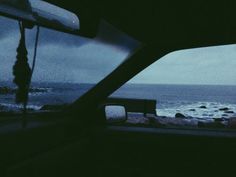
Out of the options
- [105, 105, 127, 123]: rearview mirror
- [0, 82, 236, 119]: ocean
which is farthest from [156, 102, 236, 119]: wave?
[105, 105, 127, 123]: rearview mirror

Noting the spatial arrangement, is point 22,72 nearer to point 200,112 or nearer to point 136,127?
point 136,127

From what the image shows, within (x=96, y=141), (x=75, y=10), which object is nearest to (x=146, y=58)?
(x=96, y=141)

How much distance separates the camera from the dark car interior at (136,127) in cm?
258

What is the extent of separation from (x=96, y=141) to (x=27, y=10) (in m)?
1.88

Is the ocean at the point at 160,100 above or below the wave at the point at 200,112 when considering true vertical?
above

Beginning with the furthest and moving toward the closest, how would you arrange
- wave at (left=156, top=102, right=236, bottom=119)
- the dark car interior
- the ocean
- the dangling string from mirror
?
wave at (left=156, top=102, right=236, bottom=119), the ocean, the dark car interior, the dangling string from mirror

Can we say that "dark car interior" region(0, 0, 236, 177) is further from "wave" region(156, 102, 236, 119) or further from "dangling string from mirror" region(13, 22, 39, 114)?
"wave" region(156, 102, 236, 119)

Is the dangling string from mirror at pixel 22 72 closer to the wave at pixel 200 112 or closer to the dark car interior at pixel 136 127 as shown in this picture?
the dark car interior at pixel 136 127

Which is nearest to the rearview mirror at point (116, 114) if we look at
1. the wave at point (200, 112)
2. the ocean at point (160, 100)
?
the ocean at point (160, 100)

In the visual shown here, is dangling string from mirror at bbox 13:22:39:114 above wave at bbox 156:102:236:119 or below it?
above

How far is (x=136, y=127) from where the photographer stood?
3.62 metres

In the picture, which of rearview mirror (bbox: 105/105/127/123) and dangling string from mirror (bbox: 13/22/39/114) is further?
rearview mirror (bbox: 105/105/127/123)

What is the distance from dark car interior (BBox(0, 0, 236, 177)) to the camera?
258 cm

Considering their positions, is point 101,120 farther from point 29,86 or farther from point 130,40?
point 29,86
